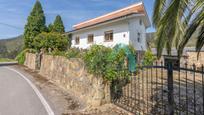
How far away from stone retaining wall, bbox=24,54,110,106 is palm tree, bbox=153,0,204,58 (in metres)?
3.36

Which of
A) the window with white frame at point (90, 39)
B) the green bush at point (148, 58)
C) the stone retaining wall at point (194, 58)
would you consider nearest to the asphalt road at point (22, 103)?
the green bush at point (148, 58)

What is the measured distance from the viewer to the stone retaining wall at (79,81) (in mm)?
8039

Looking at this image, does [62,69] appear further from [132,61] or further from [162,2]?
[162,2]

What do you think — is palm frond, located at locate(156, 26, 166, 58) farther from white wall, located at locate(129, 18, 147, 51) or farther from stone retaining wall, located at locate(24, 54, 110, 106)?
white wall, located at locate(129, 18, 147, 51)

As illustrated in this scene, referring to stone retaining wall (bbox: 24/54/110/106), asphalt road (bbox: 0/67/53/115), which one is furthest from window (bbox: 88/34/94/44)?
asphalt road (bbox: 0/67/53/115)

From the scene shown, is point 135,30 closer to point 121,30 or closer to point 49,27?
point 121,30

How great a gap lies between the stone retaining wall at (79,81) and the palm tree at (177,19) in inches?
132

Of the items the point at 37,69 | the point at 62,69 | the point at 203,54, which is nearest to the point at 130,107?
the point at 62,69

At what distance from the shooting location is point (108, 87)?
8180 mm

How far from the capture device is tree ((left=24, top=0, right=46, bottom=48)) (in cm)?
3566

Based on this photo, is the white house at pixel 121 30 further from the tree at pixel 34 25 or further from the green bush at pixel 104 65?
the tree at pixel 34 25

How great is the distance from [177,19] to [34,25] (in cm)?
3450

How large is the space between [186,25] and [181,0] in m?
1.18

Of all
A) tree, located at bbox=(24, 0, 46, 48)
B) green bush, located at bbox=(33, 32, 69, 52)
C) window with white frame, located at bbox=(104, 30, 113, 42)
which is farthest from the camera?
tree, located at bbox=(24, 0, 46, 48)
